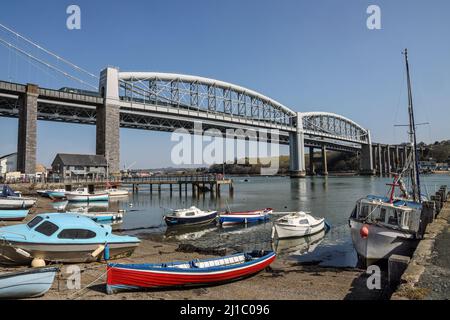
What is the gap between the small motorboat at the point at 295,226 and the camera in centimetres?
2384

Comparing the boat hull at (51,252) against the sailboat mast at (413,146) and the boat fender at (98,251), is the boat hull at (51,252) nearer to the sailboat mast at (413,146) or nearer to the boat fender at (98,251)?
the boat fender at (98,251)

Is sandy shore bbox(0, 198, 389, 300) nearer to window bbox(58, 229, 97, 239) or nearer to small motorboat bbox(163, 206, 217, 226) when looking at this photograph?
window bbox(58, 229, 97, 239)

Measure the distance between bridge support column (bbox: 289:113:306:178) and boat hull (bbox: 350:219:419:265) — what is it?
136527 mm

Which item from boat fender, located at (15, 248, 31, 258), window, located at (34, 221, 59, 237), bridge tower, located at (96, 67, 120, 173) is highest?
bridge tower, located at (96, 67, 120, 173)

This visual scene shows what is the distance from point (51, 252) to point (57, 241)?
0.54m

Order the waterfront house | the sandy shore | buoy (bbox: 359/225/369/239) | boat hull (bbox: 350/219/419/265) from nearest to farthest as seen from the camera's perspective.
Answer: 1. the sandy shore
2. boat hull (bbox: 350/219/419/265)
3. buoy (bbox: 359/225/369/239)
4. the waterfront house

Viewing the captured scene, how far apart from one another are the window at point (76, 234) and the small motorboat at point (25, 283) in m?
4.32

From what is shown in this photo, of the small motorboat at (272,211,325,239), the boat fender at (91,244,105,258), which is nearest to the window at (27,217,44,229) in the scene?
the boat fender at (91,244,105,258)

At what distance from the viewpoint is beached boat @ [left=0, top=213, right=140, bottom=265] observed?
13.7 metres

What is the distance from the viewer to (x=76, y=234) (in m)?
14.6

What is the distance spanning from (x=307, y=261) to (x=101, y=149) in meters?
65.6

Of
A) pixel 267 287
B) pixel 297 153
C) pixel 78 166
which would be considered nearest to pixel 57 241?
pixel 267 287
